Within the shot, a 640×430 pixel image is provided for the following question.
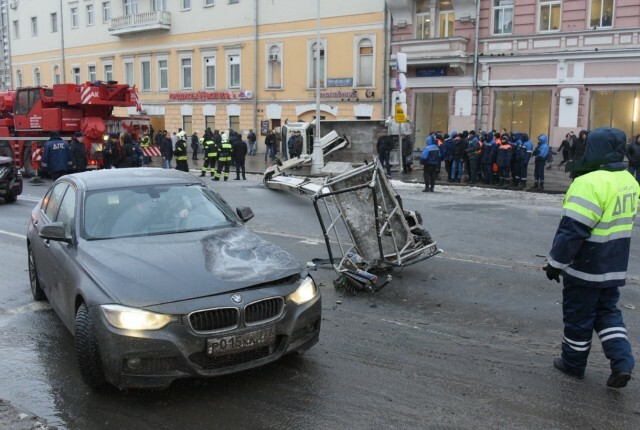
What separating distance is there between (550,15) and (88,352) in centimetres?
2602

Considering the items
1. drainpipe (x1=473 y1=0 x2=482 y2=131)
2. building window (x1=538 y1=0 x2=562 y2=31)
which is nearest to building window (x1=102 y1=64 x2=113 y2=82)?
drainpipe (x1=473 y1=0 x2=482 y2=131)

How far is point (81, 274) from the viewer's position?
4.73 m

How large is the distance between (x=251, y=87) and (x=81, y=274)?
32.8 m

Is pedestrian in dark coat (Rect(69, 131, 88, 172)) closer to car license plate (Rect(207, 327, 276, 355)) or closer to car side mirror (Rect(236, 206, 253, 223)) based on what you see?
car side mirror (Rect(236, 206, 253, 223))

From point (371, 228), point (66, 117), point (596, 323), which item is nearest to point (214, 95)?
point (66, 117)

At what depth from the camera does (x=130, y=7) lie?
4222 cm

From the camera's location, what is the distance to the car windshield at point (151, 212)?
5.41m

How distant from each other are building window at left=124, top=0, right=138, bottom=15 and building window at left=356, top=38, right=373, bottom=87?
57.6 ft

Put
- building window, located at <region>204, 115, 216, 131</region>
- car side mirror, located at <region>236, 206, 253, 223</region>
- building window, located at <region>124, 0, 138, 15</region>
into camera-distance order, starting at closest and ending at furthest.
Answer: car side mirror, located at <region>236, 206, 253, 223</region> < building window, located at <region>204, 115, 216, 131</region> < building window, located at <region>124, 0, 138, 15</region>

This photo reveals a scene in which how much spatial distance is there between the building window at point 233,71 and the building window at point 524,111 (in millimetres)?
15864

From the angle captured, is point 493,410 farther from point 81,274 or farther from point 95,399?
point 81,274

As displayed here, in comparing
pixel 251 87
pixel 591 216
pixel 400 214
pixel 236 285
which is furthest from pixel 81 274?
pixel 251 87

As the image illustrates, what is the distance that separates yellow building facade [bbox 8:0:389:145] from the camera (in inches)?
1264

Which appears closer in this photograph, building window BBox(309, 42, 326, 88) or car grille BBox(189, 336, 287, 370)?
car grille BBox(189, 336, 287, 370)
